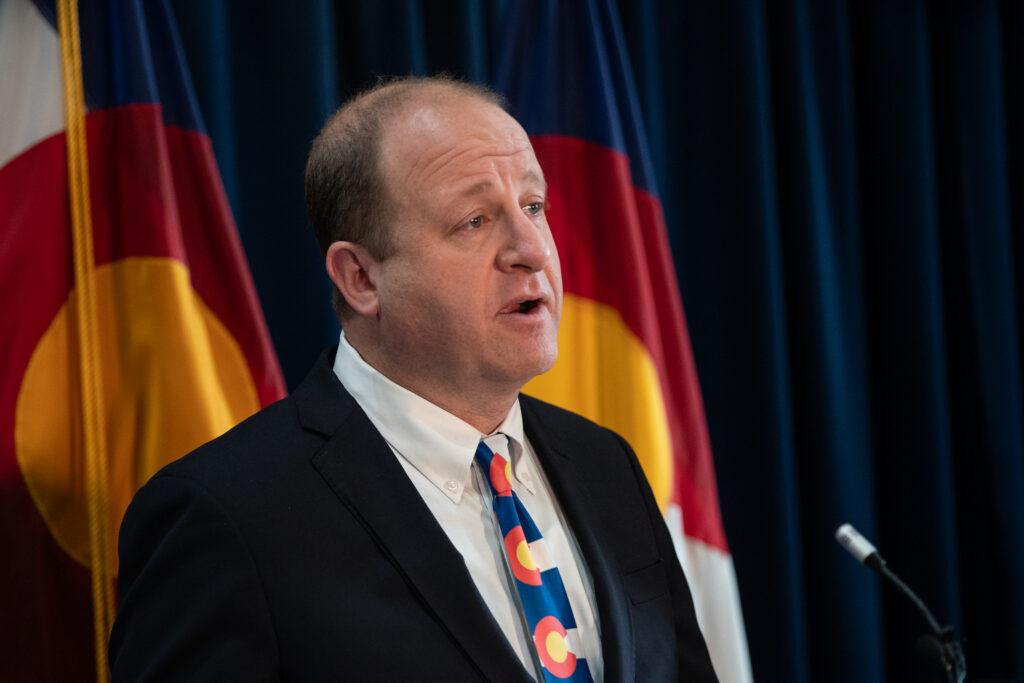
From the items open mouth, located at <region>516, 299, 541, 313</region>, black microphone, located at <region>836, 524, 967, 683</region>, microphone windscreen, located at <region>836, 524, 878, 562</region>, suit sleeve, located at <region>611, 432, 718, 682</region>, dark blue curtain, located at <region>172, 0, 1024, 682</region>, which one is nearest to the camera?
open mouth, located at <region>516, 299, 541, 313</region>

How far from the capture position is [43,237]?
180 centimetres

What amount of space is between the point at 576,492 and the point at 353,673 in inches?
17.4

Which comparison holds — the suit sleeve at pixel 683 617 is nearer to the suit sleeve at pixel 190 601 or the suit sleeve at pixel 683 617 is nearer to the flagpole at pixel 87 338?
the suit sleeve at pixel 190 601

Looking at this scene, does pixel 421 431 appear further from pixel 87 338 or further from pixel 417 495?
pixel 87 338

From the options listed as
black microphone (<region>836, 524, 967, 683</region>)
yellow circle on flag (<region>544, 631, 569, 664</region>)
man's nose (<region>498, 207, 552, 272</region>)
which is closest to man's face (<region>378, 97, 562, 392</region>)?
man's nose (<region>498, 207, 552, 272</region>)

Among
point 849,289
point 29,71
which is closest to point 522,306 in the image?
point 29,71

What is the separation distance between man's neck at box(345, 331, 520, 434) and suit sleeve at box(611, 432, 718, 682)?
324 millimetres

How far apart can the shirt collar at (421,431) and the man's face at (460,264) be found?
42 millimetres

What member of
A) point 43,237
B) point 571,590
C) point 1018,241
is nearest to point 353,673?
point 571,590

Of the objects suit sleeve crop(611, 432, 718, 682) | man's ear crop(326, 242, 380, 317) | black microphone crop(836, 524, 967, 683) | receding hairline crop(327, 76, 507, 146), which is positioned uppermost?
receding hairline crop(327, 76, 507, 146)

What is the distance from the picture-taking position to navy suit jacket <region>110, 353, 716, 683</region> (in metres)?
1.10

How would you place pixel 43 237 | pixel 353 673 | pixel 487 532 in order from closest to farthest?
pixel 353 673 → pixel 487 532 → pixel 43 237

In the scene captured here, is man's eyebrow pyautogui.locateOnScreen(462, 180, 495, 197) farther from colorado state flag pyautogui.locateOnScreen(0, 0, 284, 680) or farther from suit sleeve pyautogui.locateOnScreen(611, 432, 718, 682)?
colorado state flag pyautogui.locateOnScreen(0, 0, 284, 680)

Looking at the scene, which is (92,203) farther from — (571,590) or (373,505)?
(571,590)
